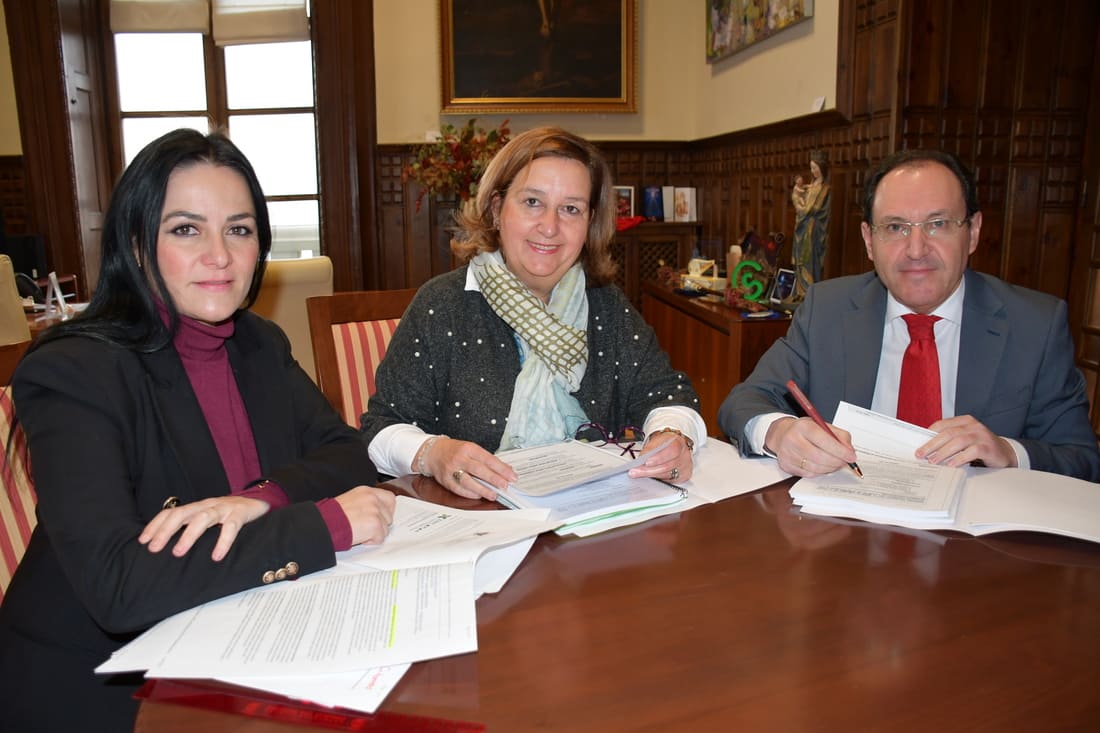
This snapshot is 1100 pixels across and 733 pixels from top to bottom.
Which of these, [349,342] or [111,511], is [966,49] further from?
[111,511]

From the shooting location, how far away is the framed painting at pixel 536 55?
5.51 m

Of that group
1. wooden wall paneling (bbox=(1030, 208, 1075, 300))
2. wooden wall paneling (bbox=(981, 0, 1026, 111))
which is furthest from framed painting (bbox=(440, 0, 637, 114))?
wooden wall paneling (bbox=(1030, 208, 1075, 300))

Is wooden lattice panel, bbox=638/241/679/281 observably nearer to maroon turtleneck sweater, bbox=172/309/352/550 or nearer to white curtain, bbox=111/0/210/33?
white curtain, bbox=111/0/210/33

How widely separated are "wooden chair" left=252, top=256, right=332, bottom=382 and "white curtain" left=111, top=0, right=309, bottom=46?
3.37 metres

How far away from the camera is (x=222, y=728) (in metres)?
0.72

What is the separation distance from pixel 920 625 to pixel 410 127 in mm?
5389

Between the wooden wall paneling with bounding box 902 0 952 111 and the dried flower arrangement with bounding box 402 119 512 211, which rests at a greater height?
the wooden wall paneling with bounding box 902 0 952 111

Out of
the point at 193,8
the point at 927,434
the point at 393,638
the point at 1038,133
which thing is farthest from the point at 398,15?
the point at 393,638

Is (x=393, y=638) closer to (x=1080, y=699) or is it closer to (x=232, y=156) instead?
(x=1080, y=699)

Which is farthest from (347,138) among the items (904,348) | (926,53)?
(904,348)

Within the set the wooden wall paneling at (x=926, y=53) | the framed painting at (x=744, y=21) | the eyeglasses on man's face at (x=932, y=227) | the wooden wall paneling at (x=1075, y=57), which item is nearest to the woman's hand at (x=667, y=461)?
the eyeglasses on man's face at (x=932, y=227)

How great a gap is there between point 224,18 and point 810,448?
5.96 meters

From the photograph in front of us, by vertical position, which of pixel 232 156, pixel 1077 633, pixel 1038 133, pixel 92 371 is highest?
pixel 1038 133

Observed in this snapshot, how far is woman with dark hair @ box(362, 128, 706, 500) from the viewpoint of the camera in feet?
5.75
